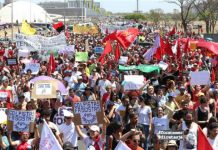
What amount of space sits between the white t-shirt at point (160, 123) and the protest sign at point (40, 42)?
11.0 metres

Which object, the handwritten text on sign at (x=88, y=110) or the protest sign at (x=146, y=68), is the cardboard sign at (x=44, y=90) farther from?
the protest sign at (x=146, y=68)

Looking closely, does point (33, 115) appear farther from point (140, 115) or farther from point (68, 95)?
point (68, 95)

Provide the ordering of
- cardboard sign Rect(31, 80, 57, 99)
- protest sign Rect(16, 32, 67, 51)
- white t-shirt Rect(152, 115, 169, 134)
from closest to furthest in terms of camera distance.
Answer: white t-shirt Rect(152, 115, 169, 134), cardboard sign Rect(31, 80, 57, 99), protest sign Rect(16, 32, 67, 51)

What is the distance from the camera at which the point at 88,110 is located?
30.0 feet

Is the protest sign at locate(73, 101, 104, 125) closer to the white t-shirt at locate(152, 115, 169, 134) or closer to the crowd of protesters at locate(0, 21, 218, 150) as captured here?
A: the crowd of protesters at locate(0, 21, 218, 150)

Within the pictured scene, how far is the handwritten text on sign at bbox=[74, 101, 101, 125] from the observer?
9.09 meters

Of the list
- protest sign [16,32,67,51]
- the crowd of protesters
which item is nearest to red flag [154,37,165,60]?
protest sign [16,32,67,51]

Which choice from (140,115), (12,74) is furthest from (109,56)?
(140,115)

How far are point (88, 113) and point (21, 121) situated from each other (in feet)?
3.33

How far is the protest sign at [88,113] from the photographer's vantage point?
29.8ft

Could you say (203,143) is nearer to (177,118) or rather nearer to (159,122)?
(177,118)

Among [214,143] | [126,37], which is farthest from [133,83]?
[126,37]

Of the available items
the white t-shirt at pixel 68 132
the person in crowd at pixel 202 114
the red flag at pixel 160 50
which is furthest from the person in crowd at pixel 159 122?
the red flag at pixel 160 50

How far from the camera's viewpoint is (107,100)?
41.7ft
